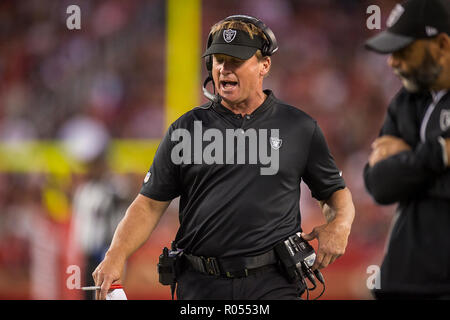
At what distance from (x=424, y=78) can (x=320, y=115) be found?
25.1 ft

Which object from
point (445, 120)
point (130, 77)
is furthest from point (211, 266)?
point (130, 77)

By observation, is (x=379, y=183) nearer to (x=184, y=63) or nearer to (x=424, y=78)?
(x=424, y=78)

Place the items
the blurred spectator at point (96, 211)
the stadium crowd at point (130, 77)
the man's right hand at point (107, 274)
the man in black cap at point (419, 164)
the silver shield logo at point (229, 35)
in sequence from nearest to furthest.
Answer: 1. the man in black cap at point (419, 164)
2. the man's right hand at point (107, 274)
3. the silver shield logo at point (229, 35)
4. the blurred spectator at point (96, 211)
5. the stadium crowd at point (130, 77)

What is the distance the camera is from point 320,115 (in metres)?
9.86

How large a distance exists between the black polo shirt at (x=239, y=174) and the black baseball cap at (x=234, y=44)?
0.91 feet

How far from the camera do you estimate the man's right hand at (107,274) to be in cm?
284

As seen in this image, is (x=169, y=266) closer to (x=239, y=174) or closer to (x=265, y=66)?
(x=239, y=174)

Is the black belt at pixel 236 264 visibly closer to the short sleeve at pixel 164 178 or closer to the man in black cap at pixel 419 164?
the short sleeve at pixel 164 178

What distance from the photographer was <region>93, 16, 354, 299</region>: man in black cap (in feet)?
9.73

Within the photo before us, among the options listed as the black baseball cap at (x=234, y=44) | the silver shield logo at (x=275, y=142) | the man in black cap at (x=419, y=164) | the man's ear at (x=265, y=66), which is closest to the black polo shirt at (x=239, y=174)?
the silver shield logo at (x=275, y=142)

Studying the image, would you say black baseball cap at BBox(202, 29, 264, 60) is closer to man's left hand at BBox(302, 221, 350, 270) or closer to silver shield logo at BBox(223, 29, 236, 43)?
silver shield logo at BBox(223, 29, 236, 43)

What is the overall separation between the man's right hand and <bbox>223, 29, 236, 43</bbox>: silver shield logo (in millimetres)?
1103

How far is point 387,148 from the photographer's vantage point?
2303 mm

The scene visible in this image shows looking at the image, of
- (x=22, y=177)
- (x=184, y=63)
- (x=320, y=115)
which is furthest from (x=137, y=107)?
(x=320, y=115)
